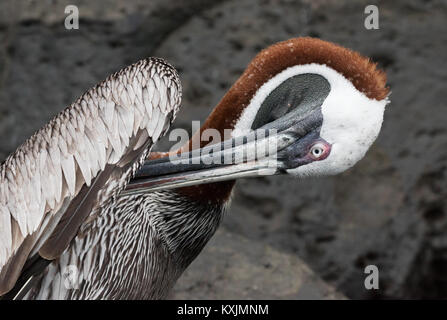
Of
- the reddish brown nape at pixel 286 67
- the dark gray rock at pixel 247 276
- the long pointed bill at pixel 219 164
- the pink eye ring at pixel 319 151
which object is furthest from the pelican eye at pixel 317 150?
the dark gray rock at pixel 247 276

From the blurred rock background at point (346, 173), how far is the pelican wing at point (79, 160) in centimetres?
173

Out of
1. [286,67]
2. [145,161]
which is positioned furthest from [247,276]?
[286,67]

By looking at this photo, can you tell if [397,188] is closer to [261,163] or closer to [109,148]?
[261,163]

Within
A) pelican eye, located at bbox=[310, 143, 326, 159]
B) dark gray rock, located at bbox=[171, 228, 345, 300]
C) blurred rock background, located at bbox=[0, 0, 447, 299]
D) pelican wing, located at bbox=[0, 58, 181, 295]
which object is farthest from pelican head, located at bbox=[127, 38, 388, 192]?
blurred rock background, located at bbox=[0, 0, 447, 299]

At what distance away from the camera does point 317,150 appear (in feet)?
10.8

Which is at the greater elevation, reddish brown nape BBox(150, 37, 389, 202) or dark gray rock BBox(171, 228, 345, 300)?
reddish brown nape BBox(150, 37, 389, 202)

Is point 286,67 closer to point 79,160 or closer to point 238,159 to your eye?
point 238,159

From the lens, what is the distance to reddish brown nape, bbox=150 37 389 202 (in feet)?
10.9

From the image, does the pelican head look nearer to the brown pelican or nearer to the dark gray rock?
the brown pelican

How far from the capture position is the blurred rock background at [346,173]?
486cm

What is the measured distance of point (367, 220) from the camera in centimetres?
490

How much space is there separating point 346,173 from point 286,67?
1633 mm
